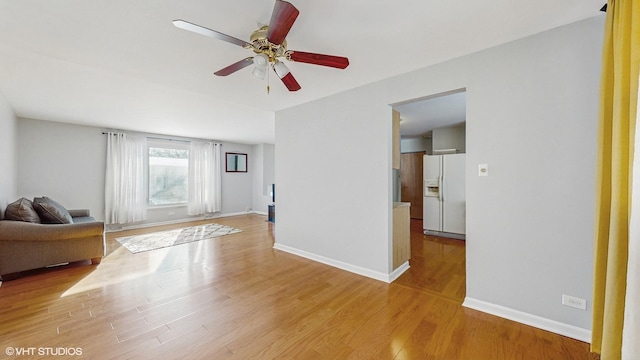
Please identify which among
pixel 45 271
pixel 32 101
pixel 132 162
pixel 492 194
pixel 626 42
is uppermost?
pixel 32 101

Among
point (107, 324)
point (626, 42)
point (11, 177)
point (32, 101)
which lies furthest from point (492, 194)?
point (11, 177)

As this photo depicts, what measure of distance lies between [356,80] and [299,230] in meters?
2.26

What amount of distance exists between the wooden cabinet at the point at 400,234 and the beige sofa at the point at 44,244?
3.98 metres

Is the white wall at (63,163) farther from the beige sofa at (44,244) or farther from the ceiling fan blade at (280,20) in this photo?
the ceiling fan blade at (280,20)

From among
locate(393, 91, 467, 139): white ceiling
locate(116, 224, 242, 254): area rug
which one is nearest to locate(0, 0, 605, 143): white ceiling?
locate(393, 91, 467, 139): white ceiling

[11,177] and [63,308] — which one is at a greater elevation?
[11,177]

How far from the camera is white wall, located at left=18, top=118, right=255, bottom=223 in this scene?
4.57m

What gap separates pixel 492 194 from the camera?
6.96ft

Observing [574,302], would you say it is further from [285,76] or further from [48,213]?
[48,213]

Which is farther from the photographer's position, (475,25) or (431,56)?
(431,56)

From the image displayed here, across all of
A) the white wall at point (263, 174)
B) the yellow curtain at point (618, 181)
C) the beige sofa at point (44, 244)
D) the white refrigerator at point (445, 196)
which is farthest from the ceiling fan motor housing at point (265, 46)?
the white wall at point (263, 174)

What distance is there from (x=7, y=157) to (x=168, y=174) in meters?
2.92

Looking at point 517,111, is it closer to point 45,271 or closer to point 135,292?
point 135,292

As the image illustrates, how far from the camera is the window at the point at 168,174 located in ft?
20.3
